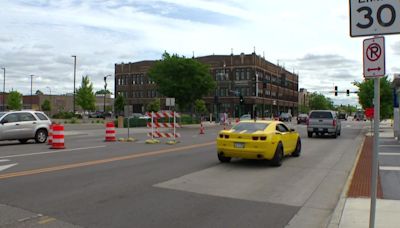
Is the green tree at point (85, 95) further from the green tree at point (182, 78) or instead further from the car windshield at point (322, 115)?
the car windshield at point (322, 115)

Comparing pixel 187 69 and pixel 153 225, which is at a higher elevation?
pixel 187 69

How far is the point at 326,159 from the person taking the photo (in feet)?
54.2

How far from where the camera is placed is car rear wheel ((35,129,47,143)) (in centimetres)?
2237

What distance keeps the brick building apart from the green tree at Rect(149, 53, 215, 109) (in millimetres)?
32990

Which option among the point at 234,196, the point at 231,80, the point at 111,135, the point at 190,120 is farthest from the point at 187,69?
the point at 231,80

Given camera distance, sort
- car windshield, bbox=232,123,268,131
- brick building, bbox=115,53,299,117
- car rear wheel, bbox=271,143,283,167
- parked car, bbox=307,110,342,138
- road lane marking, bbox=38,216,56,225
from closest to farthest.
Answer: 1. road lane marking, bbox=38,216,56,225
2. car rear wheel, bbox=271,143,283,167
3. car windshield, bbox=232,123,268,131
4. parked car, bbox=307,110,342,138
5. brick building, bbox=115,53,299,117

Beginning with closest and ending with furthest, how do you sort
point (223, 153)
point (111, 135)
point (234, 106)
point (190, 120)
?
point (223, 153) < point (111, 135) < point (190, 120) < point (234, 106)

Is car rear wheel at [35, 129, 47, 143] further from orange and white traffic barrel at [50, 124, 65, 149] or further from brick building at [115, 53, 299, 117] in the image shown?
brick building at [115, 53, 299, 117]

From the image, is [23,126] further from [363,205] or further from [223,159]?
[363,205]

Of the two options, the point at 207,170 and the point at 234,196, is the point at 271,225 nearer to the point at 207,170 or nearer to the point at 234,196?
the point at 234,196

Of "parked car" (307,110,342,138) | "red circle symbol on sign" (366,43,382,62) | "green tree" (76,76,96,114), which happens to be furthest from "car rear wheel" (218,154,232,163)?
"green tree" (76,76,96,114)

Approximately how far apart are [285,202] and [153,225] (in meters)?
3.11

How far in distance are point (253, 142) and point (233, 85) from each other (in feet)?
283

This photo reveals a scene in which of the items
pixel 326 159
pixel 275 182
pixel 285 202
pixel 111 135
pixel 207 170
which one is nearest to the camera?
pixel 285 202
